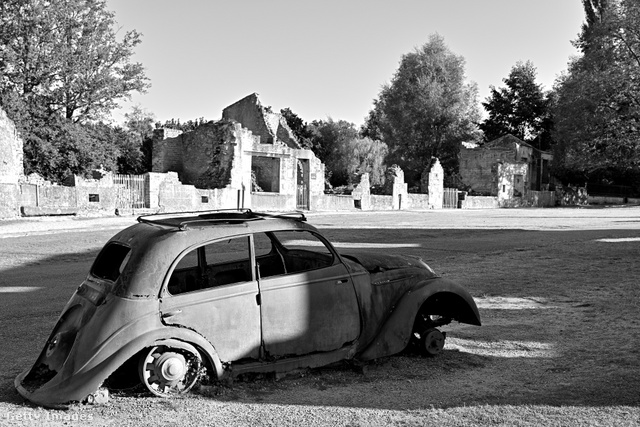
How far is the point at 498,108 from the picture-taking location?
72688 millimetres

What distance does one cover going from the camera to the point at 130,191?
101 ft

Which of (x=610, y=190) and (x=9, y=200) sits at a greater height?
(x=610, y=190)

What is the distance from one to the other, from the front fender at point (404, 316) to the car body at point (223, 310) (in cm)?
1

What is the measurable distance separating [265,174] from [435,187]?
1395 cm

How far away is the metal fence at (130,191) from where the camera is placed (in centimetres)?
3033

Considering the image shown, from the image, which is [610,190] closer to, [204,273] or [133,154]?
[133,154]

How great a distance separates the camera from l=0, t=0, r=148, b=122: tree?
117 feet

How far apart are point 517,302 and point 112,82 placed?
1433 inches

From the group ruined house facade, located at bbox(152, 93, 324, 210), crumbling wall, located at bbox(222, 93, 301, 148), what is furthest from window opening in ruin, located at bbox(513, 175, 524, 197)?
crumbling wall, located at bbox(222, 93, 301, 148)

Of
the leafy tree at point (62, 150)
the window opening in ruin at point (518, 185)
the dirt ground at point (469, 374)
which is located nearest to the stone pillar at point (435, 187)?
the window opening in ruin at point (518, 185)

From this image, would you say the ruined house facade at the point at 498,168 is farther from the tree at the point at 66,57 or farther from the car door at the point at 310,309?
the car door at the point at 310,309

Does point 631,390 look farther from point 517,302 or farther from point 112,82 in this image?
point 112,82

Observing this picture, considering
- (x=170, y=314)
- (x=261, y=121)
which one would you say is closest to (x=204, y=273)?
(x=170, y=314)

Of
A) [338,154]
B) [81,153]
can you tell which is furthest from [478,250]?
[338,154]
